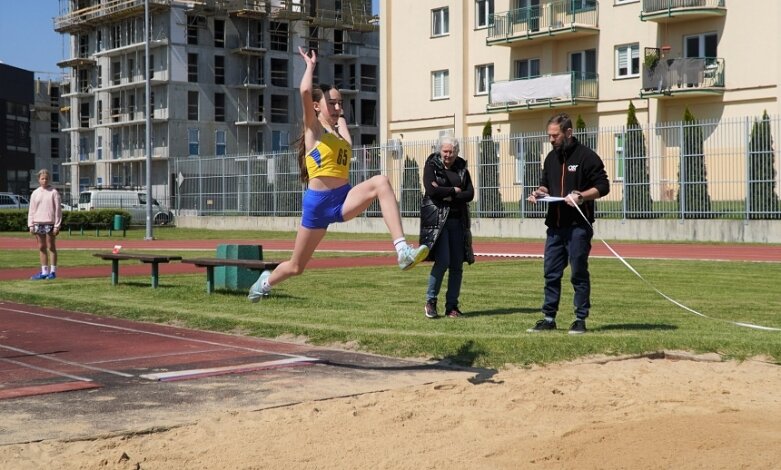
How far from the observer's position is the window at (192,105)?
266ft

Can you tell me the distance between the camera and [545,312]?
1117cm

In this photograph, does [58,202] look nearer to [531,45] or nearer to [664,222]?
[664,222]

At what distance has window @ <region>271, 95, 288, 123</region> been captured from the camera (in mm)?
85494

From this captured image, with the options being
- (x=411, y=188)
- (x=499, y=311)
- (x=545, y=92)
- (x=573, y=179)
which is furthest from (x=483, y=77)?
(x=573, y=179)

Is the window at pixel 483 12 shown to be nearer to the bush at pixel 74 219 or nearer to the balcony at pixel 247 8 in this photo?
the bush at pixel 74 219

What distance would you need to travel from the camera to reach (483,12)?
5097 cm

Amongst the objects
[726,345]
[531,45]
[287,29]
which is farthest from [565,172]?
[287,29]

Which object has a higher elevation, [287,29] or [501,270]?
[287,29]

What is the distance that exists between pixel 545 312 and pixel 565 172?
1474 millimetres

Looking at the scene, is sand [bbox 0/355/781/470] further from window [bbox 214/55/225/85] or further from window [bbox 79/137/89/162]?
window [bbox 79/137/89/162]

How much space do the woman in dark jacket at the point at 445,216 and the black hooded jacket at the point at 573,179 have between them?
1555 mm

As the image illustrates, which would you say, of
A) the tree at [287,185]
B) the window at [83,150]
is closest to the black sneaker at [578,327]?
the tree at [287,185]

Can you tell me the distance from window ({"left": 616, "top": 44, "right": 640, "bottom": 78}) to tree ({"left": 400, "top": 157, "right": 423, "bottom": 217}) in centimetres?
1184

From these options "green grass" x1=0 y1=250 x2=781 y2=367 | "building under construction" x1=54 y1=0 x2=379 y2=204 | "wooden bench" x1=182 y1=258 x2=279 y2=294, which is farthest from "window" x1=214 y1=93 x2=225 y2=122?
"wooden bench" x1=182 y1=258 x2=279 y2=294
